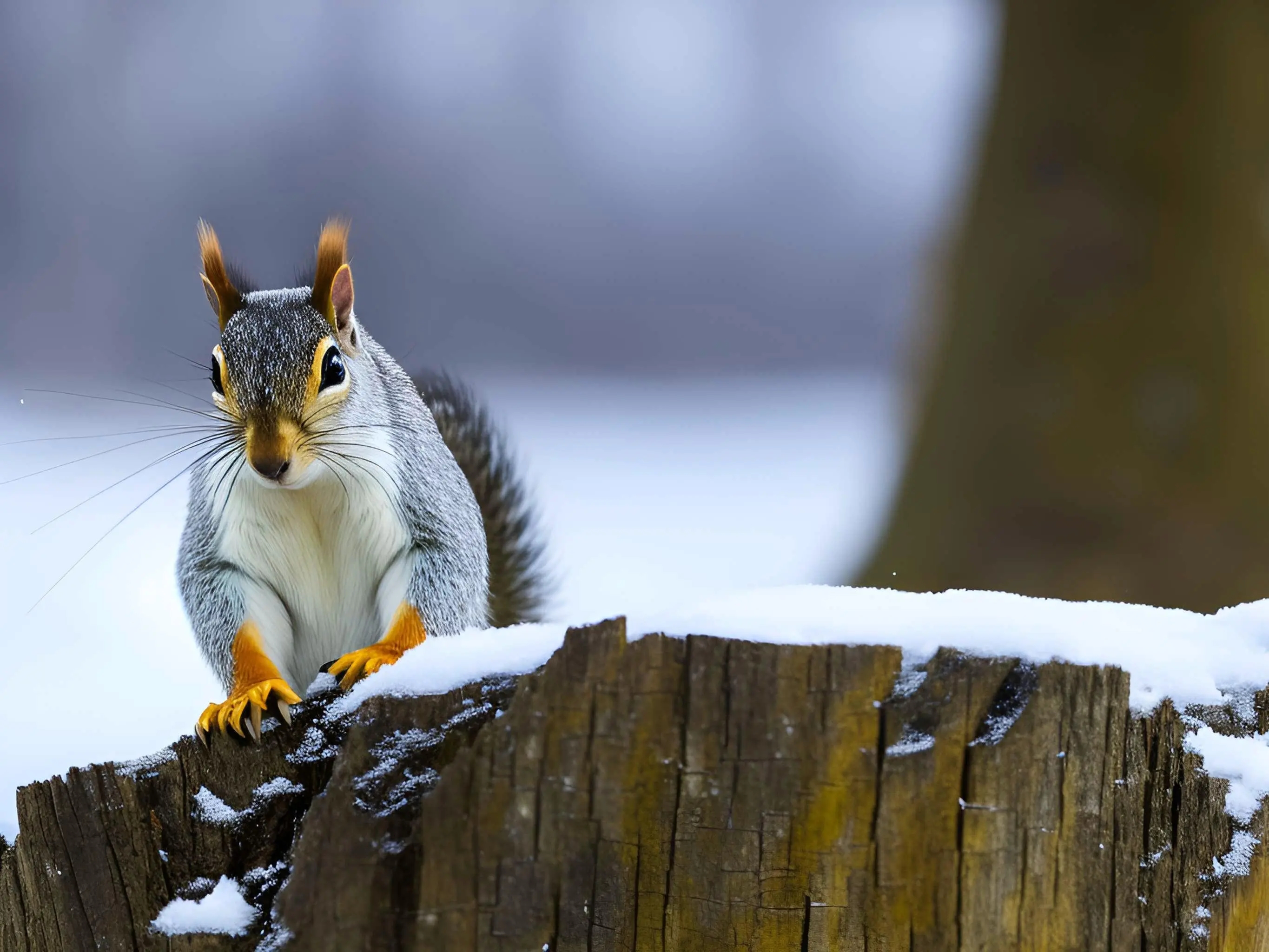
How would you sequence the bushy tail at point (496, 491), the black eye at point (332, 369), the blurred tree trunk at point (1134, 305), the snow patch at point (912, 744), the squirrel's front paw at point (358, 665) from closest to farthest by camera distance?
the snow patch at point (912, 744) < the squirrel's front paw at point (358, 665) < the black eye at point (332, 369) < the bushy tail at point (496, 491) < the blurred tree trunk at point (1134, 305)

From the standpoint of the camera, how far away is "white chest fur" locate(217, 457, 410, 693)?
104 cm

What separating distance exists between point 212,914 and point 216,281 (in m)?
0.55

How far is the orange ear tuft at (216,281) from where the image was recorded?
103cm

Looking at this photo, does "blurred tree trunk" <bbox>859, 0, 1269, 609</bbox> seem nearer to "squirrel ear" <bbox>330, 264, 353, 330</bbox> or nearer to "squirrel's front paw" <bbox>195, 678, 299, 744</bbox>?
"squirrel ear" <bbox>330, 264, 353, 330</bbox>

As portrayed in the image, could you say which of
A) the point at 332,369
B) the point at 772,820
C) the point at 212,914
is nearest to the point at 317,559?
the point at 332,369

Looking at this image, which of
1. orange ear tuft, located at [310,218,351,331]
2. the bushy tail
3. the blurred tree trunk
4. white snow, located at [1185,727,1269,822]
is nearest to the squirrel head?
orange ear tuft, located at [310,218,351,331]

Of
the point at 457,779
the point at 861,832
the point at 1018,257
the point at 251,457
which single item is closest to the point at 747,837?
the point at 861,832

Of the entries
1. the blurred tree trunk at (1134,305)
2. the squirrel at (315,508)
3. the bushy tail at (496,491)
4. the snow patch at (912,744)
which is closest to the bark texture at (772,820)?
the snow patch at (912,744)

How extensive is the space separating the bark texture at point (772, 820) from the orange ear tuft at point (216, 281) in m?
0.52

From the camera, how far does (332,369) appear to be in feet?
3.24

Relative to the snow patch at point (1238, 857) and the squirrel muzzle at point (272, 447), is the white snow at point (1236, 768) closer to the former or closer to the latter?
the snow patch at point (1238, 857)

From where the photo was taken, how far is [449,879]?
2.15 feet

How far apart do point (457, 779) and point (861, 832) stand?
0.22 m

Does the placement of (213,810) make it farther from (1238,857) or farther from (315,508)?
(1238,857)
